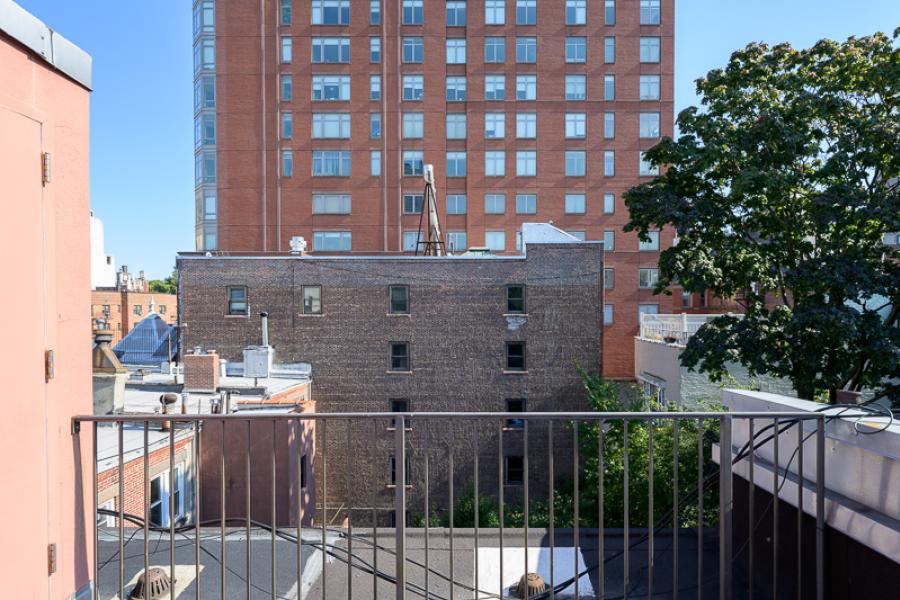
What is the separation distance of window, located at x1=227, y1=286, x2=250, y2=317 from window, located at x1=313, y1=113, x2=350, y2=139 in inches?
582

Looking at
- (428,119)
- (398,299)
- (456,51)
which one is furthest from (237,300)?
(456,51)

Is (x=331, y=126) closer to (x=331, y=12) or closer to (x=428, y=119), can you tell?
(x=428, y=119)

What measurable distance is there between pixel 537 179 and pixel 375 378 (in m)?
17.8

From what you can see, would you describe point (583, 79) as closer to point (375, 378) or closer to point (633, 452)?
point (375, 378)

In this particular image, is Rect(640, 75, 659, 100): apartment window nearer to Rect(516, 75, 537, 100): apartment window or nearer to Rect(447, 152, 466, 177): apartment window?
Rect(516, 75, 537, 100): apartment window

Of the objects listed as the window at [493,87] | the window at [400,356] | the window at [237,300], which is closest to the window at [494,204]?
the window at [493,87]

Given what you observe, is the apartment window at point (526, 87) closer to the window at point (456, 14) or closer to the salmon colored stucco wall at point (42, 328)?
the window at point (456, 14)

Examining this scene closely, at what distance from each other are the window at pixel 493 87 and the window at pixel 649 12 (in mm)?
8970

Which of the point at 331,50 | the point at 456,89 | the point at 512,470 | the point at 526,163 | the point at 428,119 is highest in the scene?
the point at 331,50

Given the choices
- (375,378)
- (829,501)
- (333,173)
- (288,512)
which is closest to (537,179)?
(333,173)

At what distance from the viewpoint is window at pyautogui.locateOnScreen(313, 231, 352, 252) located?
39344 mm

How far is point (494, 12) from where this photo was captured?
39.6m

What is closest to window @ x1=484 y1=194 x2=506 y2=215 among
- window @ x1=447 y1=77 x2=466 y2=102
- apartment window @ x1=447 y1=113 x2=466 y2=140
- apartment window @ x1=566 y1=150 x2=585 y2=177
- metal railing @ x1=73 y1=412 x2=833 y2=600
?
apartment window @ x1=447 y1=113 x2=466 y2=140

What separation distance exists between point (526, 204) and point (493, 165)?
2.97 meters
